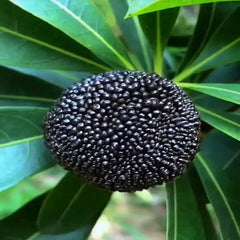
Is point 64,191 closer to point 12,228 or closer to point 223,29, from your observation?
point 12,228

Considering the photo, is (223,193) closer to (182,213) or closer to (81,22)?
(182,213)

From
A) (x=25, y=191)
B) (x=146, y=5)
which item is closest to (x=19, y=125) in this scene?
(x=146, y=5)

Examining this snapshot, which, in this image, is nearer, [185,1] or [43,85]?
[185,1]

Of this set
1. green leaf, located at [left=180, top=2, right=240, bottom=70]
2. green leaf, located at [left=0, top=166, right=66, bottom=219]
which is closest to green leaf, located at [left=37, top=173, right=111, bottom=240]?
green leaf, located at [left=180, top=2, right=240, bottom=70]

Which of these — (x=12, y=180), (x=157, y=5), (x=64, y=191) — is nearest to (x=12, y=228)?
(x=64, y=191)

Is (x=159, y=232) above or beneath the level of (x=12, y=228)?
beneath

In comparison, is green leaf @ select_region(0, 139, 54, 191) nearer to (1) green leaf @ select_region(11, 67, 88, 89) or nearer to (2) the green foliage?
(2) the green foliage

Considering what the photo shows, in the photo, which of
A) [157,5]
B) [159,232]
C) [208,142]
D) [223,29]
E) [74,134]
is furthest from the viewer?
[159,232]
